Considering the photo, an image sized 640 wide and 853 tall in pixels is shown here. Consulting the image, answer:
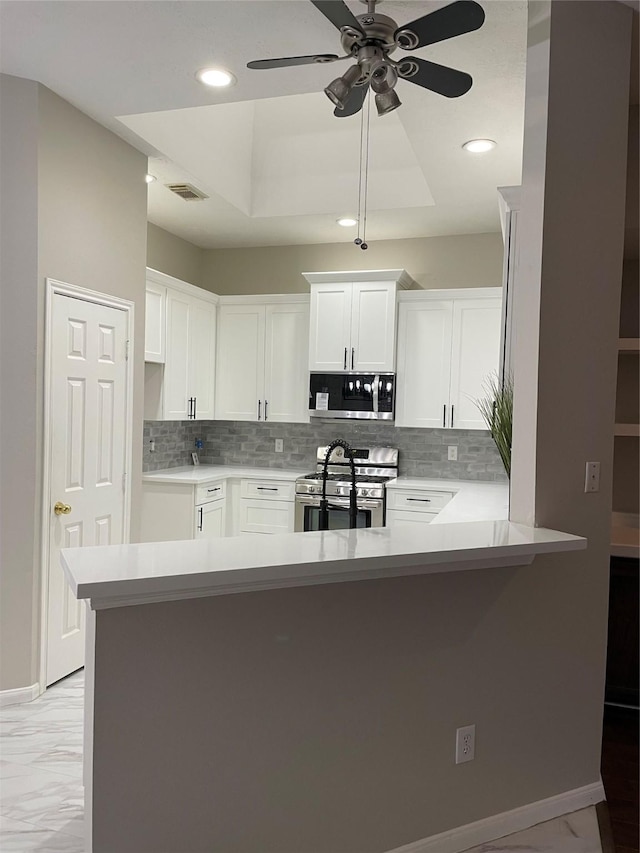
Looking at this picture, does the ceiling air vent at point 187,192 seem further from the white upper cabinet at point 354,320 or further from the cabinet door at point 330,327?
the cabinet door at point 330,327

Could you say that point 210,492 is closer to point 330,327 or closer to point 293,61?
point 330,327

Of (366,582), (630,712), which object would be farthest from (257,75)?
(630,712)

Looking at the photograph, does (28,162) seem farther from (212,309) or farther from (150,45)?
(212,309)

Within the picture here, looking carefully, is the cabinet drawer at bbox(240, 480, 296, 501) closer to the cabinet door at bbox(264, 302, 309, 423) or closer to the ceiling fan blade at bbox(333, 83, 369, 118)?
the cabinet door at bbox(264, 302, 309, 423)

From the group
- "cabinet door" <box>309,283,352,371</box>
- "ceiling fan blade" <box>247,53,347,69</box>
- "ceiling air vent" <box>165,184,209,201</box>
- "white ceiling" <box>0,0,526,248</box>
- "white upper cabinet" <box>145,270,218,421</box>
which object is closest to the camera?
"ceiling fan blade" <box>247,53,347,69</box>

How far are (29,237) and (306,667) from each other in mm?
2432

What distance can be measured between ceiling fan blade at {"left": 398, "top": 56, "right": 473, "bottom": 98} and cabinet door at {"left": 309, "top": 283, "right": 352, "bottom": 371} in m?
3.00

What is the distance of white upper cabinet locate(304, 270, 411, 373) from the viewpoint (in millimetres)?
5293

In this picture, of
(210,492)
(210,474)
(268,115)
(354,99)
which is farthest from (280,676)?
(268,115)

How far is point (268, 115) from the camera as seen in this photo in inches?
196

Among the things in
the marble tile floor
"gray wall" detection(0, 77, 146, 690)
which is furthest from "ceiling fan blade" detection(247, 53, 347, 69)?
the marble tile floor

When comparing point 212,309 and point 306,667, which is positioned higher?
point 212,309

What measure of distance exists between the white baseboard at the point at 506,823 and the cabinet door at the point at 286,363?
3.73 meters

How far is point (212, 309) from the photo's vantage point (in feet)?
19.0
